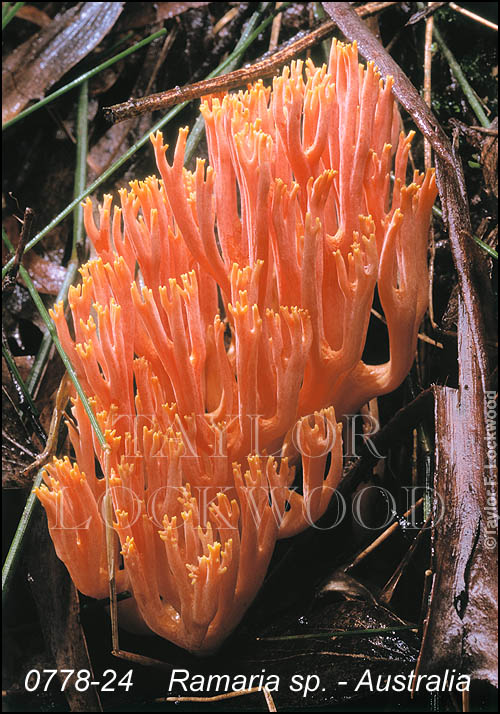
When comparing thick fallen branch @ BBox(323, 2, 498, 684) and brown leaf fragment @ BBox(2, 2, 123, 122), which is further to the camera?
brown leaf fragment @ BBox(2, 2, 123, 122)

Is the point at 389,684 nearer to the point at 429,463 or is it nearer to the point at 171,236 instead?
the point at 429,463

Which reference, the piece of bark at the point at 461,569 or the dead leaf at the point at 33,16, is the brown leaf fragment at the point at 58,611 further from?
the dead leaf at the point at 33,16

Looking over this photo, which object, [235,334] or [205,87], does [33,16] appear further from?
[235,334]

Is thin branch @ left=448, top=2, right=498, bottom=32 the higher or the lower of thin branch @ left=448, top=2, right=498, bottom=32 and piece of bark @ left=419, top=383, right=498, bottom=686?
the higher

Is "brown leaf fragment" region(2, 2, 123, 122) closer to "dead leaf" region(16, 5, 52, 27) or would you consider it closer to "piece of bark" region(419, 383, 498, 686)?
"dead leaf" region(16, 5, 52, 27)

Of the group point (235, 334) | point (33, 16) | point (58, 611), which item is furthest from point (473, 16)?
point (58, 611)

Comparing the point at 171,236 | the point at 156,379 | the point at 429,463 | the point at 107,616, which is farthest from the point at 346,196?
the point at 107,616

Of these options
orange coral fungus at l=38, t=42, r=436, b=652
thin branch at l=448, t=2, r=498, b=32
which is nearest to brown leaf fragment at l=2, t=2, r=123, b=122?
orange coral fungus at l=38, t=42, r=436, b=652

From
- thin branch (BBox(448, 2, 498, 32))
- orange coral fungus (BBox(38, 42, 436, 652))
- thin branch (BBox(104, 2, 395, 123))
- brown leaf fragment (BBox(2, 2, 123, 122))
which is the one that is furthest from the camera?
brown leaf fragment (BBox(2, 2, 123, 122))
